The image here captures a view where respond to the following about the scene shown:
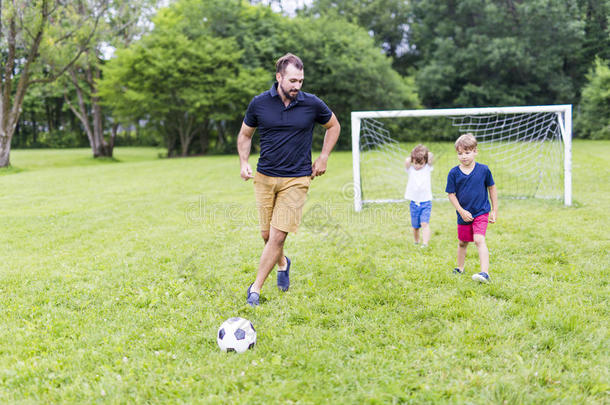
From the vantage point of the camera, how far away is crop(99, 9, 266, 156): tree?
25.2 meters

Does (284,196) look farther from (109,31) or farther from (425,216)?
(109,31)

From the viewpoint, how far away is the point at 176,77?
84.0ft

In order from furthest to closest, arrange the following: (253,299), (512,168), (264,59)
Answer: (264,59) < (512,168) < (253,299)

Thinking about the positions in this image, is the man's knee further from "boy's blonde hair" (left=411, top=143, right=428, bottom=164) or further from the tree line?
the tree line

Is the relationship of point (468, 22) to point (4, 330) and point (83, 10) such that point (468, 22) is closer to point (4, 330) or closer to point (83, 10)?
point (83, 10)

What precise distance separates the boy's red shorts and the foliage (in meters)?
28.5

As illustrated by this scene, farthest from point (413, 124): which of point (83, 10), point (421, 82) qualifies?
point (83, 10)

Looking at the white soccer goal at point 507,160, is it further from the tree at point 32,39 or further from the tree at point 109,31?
the tree at point 32,39

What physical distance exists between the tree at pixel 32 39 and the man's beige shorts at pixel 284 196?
1766 cm

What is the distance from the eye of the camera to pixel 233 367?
9.91ft

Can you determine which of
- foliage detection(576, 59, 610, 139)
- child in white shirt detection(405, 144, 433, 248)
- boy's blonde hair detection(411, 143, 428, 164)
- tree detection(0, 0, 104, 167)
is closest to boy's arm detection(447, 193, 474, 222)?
child in white shirt detection(405, 144, 433, 248)

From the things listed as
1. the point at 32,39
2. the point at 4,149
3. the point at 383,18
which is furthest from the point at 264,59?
the point at 383,18

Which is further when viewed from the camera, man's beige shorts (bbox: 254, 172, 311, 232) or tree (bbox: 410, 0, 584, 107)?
tree (bbox: 410, 0, 584, 107)

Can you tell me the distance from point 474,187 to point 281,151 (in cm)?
199
